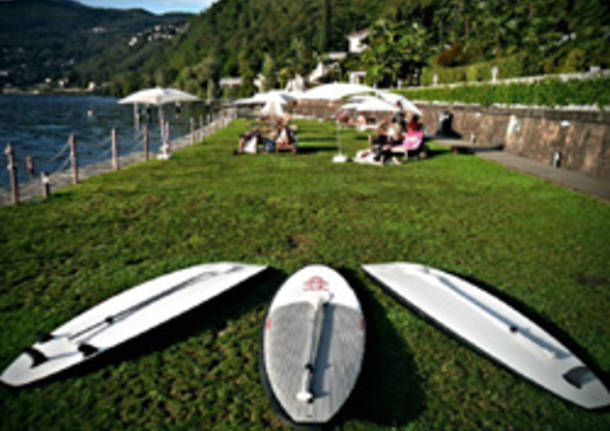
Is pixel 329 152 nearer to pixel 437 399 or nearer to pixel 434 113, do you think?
pixel 434 113

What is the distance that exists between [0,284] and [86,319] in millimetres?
1926


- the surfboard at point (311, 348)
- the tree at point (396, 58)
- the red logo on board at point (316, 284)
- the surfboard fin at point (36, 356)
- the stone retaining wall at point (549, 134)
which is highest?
the tree at point (396, 58)

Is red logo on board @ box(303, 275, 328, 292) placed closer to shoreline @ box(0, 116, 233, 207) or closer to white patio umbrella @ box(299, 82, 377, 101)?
shoreline @ box(0, 116, 233, 207)

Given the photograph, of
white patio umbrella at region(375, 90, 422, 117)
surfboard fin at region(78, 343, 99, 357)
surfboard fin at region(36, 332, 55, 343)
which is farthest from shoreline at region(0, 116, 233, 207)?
white patio umbrella at region(375, 90, 422, 117)

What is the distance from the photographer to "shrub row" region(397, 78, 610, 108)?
505 inches

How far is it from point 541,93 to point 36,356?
711 inches

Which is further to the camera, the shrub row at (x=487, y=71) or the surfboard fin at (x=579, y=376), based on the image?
the shrub row at (x=487, y=71)

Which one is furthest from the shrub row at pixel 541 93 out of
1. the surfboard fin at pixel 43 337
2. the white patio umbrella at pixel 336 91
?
the surfboard fin at pixel 43 337

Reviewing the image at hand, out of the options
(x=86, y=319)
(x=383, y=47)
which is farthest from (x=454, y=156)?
(x=383, y=47)

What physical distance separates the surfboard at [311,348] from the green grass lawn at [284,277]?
0.19 m

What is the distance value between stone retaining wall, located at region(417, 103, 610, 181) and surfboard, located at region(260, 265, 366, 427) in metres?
11.7

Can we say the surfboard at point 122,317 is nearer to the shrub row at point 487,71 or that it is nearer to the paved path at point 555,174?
the paved path at point 555,174

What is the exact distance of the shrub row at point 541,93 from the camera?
12.8 meters

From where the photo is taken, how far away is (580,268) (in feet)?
20.4
